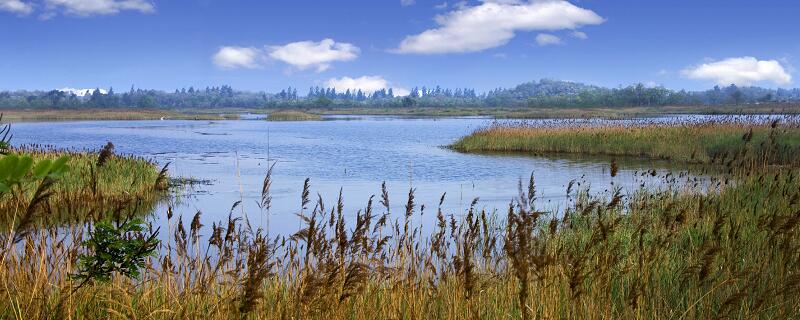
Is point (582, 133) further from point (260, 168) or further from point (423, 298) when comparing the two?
point (423, 298)

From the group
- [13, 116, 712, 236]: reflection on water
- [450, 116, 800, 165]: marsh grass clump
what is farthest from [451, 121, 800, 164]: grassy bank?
[13, 116, 712, 236]: reflection on water

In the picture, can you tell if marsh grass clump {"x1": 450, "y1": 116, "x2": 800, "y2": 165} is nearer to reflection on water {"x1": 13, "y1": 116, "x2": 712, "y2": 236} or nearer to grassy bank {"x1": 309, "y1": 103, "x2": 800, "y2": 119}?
reflection on water {"x1": 13, "y1": 116, "x2": 712, "y2": 236}

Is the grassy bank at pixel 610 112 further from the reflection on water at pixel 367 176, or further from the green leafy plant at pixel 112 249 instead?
the green leafy plant at pixel 112 249

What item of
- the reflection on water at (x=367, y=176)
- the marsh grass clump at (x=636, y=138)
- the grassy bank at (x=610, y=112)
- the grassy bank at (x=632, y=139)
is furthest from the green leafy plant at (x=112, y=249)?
the grassy bank at (x=610, y=112)

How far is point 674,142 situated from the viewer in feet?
107

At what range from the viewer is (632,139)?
114ft

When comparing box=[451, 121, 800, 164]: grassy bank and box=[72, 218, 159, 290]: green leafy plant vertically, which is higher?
box=[72, 218, 159, 290]: green leafy plant

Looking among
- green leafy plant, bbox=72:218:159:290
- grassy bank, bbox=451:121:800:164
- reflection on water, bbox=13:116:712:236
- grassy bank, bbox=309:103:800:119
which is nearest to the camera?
green leafy plant, bbox=72:218:159:290

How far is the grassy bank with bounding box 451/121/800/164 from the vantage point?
97.0 ft

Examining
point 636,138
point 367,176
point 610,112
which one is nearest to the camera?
point 367,176

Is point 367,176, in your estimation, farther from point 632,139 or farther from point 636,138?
point 636,138

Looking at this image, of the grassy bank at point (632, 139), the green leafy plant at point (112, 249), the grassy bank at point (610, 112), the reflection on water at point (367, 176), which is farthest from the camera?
the grassy bank at point (610, 112)

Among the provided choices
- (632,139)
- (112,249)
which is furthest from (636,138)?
(112,249)

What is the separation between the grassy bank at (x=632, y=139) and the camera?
2956cm
